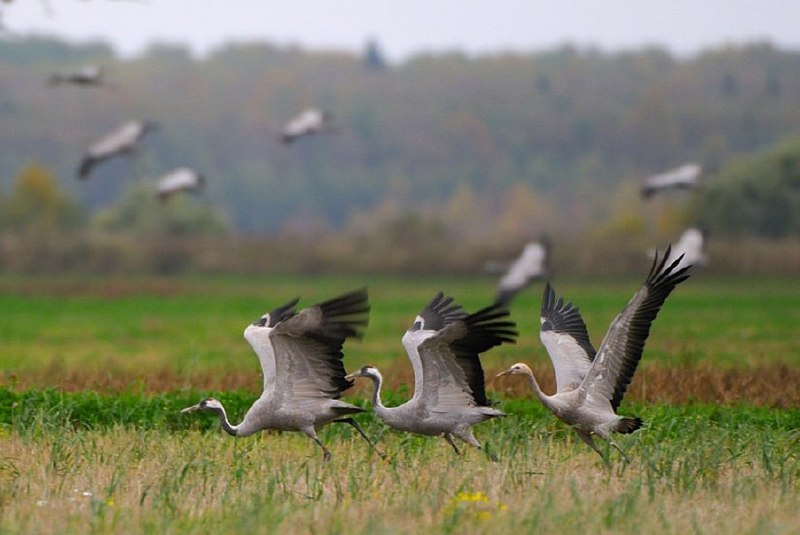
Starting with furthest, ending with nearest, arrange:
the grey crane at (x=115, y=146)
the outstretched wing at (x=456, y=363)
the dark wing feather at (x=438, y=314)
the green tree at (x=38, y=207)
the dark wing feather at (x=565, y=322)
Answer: the green tree at (x=38, y=207) < the grey crane at (x=115, y=146) < the dark wing feather at (x=565, y=322) < the dark wing feather at (x=438, y=314) < the outstretched wing at (x=456, y=363)

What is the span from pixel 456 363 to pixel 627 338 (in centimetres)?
124

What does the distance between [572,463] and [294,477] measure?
2149 mm

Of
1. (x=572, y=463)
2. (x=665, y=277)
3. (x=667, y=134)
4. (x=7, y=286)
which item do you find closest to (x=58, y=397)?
(x=572, y=463)

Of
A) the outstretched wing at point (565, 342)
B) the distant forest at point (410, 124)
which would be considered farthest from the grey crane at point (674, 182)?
the distant forest at point (410, 124)

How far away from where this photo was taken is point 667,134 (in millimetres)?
82375

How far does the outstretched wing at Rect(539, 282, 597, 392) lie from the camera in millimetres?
11234

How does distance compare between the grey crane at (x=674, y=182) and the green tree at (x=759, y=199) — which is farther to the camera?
the green tree at (x=759, y=199)

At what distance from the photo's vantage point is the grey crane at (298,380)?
10.5m

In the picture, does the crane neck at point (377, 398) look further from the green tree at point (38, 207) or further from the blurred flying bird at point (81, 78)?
the green tree at point (38, 207)

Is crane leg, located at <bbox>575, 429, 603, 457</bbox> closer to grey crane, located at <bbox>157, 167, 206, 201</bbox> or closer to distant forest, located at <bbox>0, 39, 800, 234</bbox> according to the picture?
grey crane, located at <bbox>157, 167, 206, 201</bbox>

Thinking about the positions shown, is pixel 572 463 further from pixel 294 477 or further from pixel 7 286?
pixel 7 286

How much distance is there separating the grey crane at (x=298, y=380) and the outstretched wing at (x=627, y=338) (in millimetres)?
1702

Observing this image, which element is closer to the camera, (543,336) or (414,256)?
(543,336)

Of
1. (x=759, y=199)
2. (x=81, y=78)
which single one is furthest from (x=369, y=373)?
(x=759, y=199)
